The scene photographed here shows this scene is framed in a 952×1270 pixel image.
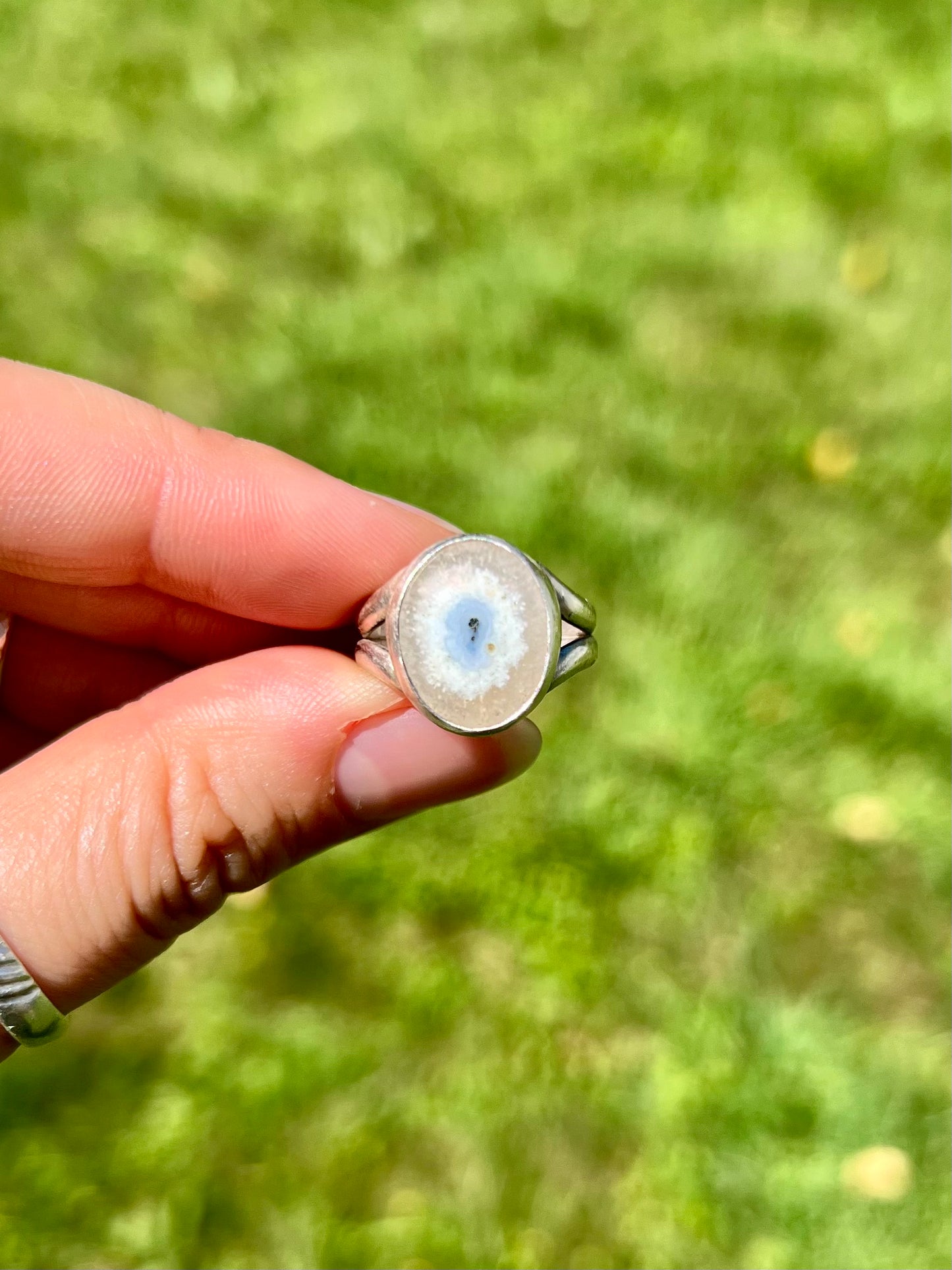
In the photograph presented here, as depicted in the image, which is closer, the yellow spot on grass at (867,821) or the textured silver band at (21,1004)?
the textured silver band at (21,1004)

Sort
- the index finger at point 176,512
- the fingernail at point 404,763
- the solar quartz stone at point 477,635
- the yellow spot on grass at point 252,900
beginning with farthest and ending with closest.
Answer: the yellow spot on grass at point 252,900
the index finger at point 176,512
the fingernail at point 404,763
the solar quartz stone at point 477,635

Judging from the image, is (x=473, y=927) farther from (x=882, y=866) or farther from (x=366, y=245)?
(x=366, y=245)

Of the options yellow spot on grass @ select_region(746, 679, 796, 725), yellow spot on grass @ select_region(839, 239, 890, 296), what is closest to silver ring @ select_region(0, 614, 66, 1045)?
yellow spot on grass @ select_region(746, 679, 796, 725)

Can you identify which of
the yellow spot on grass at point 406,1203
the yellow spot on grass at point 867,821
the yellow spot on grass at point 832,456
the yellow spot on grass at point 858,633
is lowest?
the yellow spot on grass at point 406,1203

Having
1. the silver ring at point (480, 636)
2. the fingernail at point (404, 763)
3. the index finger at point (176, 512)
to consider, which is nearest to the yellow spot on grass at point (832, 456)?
the index finger at point (176, 512)

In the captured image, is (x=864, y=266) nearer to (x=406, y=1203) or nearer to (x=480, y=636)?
(x=480, y=636)

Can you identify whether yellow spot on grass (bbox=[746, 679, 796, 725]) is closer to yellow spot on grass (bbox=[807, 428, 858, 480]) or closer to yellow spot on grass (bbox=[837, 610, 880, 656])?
yellow spot on grass (bbox=[837, 610, 880, 656])

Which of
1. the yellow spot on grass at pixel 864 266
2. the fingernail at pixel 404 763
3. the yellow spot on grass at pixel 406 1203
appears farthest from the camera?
the yellow spot on grass at pixel 864 266

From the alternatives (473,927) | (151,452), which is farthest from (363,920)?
(151,452)

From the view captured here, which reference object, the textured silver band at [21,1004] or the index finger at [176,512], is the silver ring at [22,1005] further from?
the index finger at [176,512]
